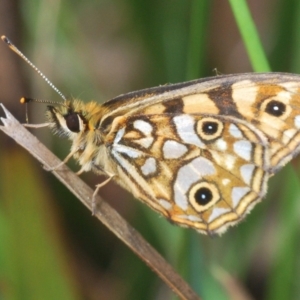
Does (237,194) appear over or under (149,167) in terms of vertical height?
under

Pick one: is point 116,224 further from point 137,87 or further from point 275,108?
point 137,87

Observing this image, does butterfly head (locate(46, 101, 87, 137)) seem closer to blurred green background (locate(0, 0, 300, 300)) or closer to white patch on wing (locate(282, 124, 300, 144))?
blurred green background (locate(0, 0, 300, 300))

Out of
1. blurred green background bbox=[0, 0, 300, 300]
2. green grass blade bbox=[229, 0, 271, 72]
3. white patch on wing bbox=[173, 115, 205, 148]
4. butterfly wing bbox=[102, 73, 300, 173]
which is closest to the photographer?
green grass blade bbox=[229, 0, 271, 72]

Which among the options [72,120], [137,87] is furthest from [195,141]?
[137,87]

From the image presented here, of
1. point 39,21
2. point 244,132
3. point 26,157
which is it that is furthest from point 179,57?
point 26,157

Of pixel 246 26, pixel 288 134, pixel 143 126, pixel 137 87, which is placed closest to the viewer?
pixel 246 26

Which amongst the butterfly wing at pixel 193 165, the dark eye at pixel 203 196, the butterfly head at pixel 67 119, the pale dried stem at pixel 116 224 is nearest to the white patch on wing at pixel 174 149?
the butterfly wing at pixel 193 165

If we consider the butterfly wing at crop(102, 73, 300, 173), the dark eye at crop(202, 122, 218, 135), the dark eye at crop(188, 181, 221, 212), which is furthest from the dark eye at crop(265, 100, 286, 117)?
the dark eye at crop(188, 181, 221, 212)

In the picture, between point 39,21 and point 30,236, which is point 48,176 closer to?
point 39,21
